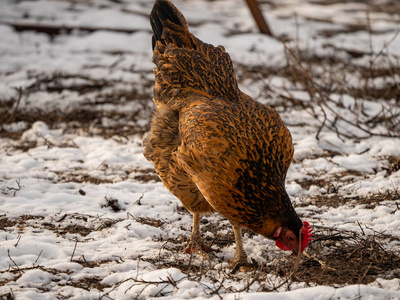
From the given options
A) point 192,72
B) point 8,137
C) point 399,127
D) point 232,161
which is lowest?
point 8,137

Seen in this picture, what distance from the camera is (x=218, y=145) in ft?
9.24

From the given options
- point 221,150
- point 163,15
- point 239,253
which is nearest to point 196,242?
point 239,253

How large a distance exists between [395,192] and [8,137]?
5.14 meters

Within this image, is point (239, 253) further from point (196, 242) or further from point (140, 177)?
point (140, 177)

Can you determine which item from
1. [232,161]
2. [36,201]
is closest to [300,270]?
[232,161]

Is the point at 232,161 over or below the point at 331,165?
over

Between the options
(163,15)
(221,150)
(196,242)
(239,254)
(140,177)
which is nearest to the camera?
(221,150)

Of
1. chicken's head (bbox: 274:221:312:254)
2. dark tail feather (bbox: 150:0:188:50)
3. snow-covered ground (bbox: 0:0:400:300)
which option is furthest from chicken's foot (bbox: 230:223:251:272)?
dark tail feather (bbox: 150:0:188:50)

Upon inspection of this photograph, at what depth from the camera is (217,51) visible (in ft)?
12.7

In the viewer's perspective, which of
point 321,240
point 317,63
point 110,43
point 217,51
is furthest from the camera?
point 110,43

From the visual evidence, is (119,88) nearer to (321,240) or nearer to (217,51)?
(217,51)

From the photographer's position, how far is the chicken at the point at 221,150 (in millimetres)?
2760

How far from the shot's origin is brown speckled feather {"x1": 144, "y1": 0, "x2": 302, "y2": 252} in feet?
9.05

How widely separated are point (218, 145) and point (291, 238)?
0.81 meters
